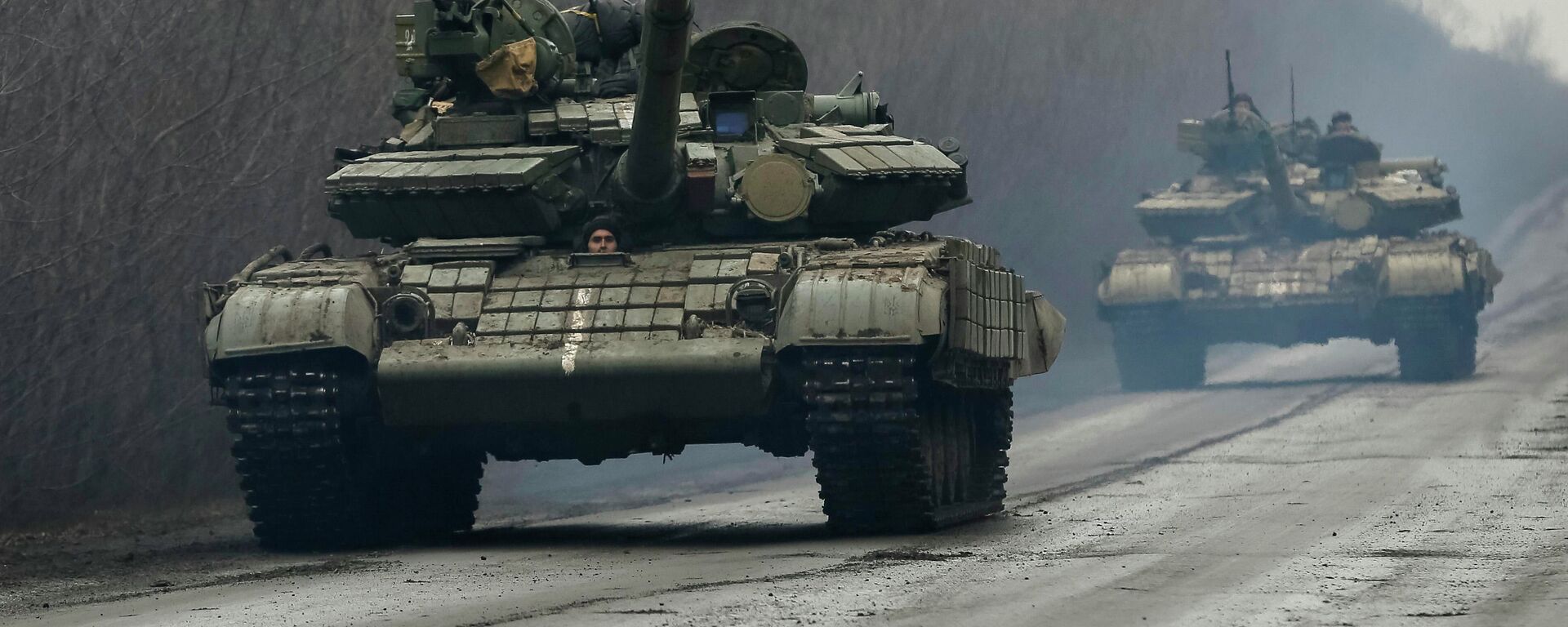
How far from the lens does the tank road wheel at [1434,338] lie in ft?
117

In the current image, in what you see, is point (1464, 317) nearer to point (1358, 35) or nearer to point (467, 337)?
point (467, 337)

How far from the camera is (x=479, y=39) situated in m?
17.0

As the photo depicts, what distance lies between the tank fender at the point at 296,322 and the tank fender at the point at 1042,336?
5044mm

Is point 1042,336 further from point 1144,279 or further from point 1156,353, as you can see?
point 1156,353

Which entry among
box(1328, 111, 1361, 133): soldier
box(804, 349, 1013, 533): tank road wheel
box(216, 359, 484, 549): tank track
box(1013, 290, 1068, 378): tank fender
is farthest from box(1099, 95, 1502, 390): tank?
box(216, 359, 484, 549): tank track

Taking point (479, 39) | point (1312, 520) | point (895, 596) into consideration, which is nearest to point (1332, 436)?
point (1312, 520)

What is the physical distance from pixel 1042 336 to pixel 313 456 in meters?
5.94

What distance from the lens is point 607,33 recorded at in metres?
18.3

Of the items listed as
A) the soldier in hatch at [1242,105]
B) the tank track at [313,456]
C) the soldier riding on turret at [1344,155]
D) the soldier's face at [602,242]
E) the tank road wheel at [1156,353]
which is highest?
the soldier in hatch at [1242,105]

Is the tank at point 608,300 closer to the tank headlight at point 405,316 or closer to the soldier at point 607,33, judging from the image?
the tank headlight at point 405,316

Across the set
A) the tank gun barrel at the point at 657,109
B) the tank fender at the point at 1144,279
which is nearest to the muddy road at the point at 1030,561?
the tank gun barrel at the point at 657,109

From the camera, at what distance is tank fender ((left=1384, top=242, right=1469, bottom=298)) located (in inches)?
1405

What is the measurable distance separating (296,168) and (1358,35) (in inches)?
1779

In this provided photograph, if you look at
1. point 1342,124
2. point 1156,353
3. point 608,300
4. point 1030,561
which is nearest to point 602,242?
point 608,300
